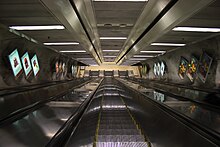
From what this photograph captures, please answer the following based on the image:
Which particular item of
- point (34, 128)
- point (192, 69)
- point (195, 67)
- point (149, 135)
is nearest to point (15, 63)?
point (34, 128)

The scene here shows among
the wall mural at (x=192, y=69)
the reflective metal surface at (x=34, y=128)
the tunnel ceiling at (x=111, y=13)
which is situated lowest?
the reflective metal surface at (x=34, y=128)

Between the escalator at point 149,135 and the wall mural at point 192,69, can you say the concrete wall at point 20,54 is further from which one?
the wall mural at point 192,69

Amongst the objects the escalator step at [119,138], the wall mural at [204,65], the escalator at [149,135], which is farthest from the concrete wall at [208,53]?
the escalator step at [119,138]

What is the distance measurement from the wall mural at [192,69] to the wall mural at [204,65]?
1.87 ft

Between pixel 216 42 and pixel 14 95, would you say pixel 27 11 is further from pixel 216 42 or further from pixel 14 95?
pixel 216 42

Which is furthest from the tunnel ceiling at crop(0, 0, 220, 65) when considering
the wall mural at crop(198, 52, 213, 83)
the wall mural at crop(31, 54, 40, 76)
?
the wall mural at crop(31, 54, 40, 76)

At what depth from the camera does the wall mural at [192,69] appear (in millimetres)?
9477

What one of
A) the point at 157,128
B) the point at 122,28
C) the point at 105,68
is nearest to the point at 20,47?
the point at 122,28

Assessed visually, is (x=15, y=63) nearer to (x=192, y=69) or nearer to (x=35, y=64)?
(x=35, y=64)

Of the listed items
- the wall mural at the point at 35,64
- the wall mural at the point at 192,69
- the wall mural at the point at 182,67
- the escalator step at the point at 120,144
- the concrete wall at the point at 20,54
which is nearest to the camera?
the escalator step at the point at 120,144

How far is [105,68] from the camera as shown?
112 ft

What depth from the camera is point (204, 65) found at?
837cm

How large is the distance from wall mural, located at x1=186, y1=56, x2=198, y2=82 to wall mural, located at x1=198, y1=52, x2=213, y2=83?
1.87 ft

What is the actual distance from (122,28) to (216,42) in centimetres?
326
